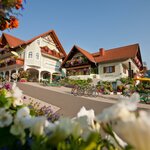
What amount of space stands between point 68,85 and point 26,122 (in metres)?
26.4

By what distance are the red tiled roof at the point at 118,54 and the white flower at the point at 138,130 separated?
28239 mm

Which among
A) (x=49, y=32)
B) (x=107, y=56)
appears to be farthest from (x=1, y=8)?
(x=49, y=32)

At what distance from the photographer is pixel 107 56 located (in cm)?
3134

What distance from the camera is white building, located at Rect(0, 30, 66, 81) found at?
99.7 feet

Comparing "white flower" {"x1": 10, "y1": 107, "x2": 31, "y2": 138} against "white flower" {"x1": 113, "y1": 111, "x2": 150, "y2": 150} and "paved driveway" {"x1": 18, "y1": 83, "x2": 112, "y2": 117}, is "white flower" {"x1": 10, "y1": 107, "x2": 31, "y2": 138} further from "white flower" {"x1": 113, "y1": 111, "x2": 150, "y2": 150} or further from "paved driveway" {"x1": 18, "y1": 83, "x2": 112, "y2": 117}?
"paved driveway" {"x1": 18, "y1": 83, "x2": 112, "y2": 117}

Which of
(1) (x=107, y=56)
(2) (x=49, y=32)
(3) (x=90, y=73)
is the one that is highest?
(2) (x=49, y=32)

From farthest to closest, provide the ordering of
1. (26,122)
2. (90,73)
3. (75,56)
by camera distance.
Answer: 1. (75,56)
2. (90,73)
3. (26,122)

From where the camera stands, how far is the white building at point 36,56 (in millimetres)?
30375

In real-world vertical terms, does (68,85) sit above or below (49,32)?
below

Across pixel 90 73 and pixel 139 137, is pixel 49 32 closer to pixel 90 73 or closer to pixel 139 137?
pixel 90 73

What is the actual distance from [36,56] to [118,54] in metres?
14.0

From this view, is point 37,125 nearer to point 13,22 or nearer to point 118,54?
point 13,22

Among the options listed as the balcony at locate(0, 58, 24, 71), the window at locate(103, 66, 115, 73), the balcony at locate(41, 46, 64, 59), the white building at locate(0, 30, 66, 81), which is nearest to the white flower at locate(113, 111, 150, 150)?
the white building at locate(0, 30, 66, 81)

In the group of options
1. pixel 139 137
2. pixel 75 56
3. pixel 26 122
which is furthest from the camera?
pixel 75 56
